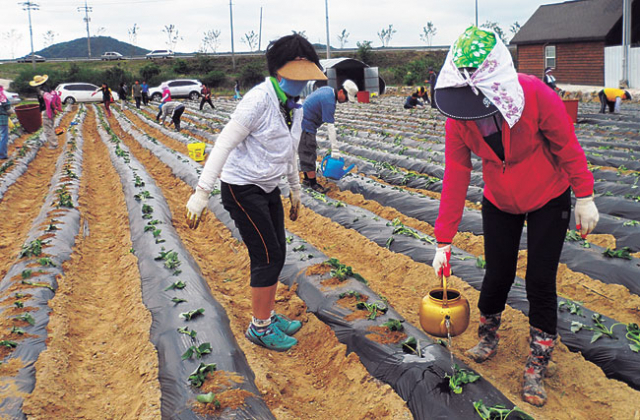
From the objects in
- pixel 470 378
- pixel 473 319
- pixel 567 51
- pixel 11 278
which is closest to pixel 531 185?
pixel 470 378

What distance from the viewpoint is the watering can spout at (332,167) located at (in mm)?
8125

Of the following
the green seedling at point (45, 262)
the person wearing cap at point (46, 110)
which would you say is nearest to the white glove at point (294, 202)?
the green seedling at point (45, 262)

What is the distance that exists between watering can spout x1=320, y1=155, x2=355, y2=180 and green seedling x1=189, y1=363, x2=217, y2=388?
543 centimetres

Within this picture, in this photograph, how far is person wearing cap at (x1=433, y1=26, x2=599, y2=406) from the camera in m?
2.30

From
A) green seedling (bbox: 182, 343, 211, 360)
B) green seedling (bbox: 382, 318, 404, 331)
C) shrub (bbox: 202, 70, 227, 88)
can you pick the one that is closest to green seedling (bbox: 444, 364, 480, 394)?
green seedling (bbox: 382, 318, 404, 331)

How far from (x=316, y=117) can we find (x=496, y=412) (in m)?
5.47

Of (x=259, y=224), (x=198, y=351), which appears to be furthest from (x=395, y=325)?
(x=198, y=351)

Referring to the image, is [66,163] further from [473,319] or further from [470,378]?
[470,378]

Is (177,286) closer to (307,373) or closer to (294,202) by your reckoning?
(294,202)

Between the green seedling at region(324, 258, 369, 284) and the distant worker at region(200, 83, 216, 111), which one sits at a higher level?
the distant worker at region(200, 83, 216, 111)

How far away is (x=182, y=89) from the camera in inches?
1372

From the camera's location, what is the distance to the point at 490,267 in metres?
2.91

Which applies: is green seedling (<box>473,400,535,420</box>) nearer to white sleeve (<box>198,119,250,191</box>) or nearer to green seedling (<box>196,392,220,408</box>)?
green seedling (<box>196,392,220,408</box>)

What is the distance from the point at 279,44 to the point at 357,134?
11654 millimetres
